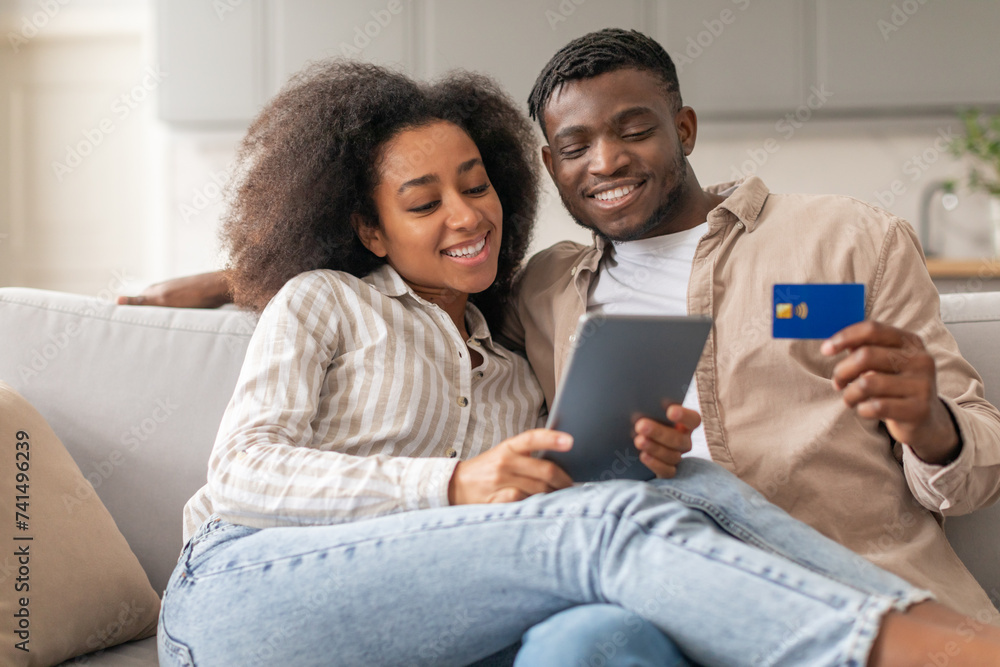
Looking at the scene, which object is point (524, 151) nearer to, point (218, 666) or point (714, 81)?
point (218, 666)

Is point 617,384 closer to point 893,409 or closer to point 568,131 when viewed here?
point 893,409

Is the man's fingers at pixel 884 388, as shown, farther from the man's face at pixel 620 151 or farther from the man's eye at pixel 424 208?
the man's eye at pixel 424 208

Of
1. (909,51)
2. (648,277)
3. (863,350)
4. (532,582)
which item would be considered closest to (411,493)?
(532,582)

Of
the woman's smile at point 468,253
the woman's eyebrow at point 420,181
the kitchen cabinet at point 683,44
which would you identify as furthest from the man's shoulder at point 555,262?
the kitchen cabinet at point 683,44

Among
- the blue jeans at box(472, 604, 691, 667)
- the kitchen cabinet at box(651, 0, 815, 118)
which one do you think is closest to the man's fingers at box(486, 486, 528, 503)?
the blue jeans at box(472, 604, 691, 667)

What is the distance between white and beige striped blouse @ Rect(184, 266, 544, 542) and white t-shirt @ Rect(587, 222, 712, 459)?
0.20 meters

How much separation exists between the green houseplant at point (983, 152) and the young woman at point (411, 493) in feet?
8.29

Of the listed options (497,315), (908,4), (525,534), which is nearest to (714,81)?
(908,4)

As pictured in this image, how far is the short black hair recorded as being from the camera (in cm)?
139

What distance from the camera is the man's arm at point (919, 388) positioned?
893 mm

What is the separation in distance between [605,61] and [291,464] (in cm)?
84

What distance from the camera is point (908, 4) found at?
3.12 meters

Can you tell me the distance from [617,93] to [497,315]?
45 cm

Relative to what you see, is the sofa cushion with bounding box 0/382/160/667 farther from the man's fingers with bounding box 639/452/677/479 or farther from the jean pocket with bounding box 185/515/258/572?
the man's fingers with bounding box 639/452/677/479
